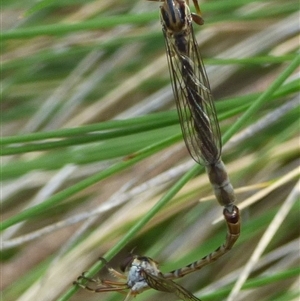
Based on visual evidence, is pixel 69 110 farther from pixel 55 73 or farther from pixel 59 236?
pixel 59 236

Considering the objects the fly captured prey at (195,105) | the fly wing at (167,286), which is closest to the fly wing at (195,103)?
the fly captured prey at (195,105)

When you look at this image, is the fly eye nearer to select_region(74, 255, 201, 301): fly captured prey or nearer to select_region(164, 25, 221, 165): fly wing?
select_region(74, 255, 201, 301): fly captured prey

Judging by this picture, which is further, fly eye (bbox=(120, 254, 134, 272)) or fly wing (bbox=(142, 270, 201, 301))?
fly eye (bbox=(120, 254, 134, 272))

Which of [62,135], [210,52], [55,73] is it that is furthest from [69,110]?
[62,135]

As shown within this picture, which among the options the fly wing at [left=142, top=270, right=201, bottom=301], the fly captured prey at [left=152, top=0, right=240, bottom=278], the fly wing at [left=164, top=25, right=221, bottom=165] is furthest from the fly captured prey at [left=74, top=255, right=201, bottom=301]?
the fly wing at [left=164, top=25, right=221, bottom=165]

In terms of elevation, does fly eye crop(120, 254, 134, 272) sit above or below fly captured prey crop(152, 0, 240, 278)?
below

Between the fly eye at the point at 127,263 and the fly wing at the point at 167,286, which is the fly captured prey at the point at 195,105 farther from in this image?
the fly eye at the point at 127,263
